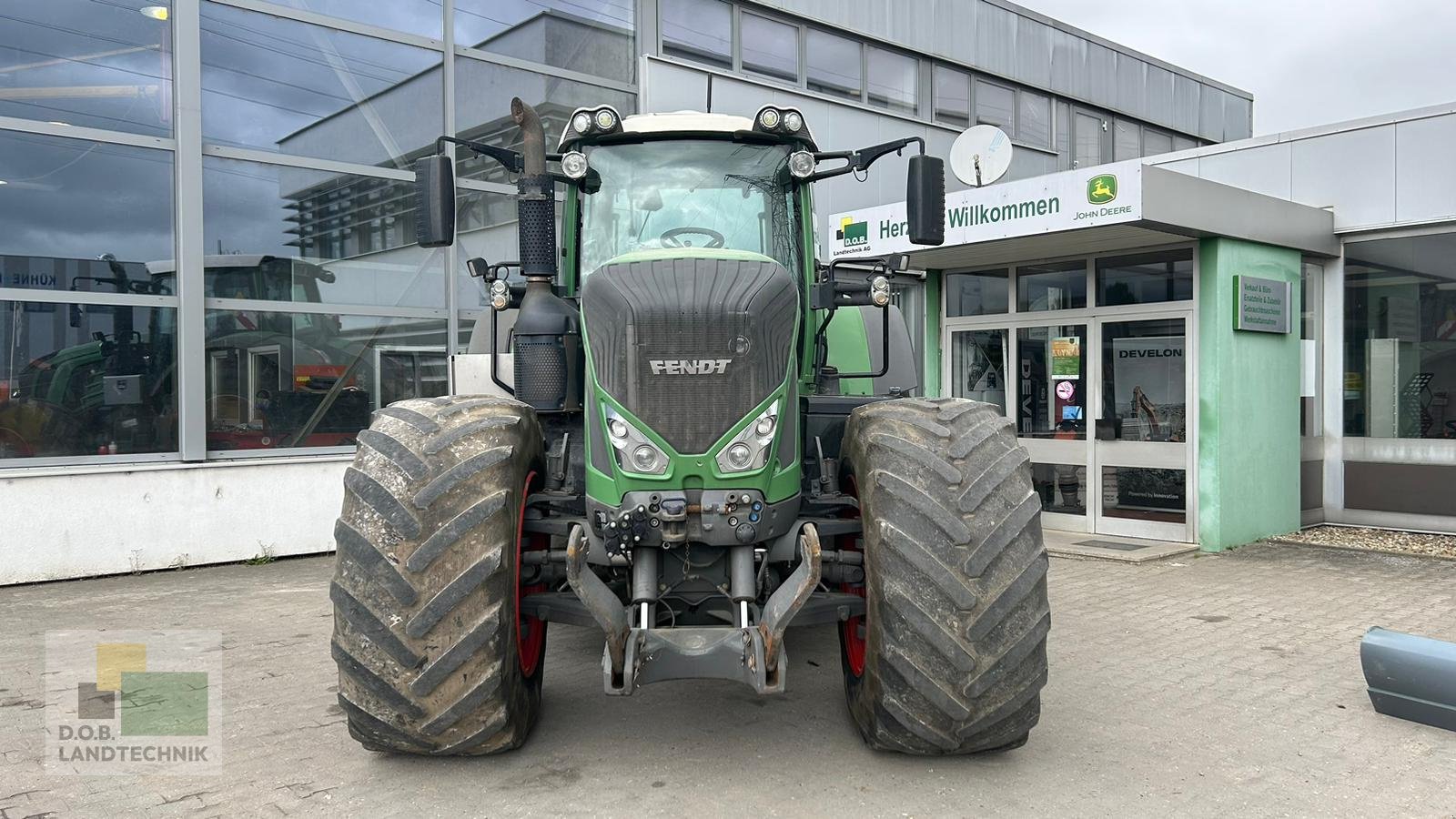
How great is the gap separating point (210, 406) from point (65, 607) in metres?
2.38

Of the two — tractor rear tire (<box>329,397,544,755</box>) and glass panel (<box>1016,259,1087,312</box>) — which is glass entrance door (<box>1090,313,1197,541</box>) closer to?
glass panel (<box>1016,259,1087,312</box>)

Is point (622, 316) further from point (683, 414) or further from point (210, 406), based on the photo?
point (210, 406)

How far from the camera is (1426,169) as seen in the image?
382 inches

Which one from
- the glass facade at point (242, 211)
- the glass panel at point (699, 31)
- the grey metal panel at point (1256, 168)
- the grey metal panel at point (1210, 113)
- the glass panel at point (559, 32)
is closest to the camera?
A: the glass facade at point (242, 211)

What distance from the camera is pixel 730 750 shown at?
4.20 meters

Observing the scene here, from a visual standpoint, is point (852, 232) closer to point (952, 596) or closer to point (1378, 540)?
point (1378, 540)

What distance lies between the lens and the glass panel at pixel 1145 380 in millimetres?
9719

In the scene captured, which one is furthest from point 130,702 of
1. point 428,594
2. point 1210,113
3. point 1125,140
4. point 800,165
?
point 1210,113

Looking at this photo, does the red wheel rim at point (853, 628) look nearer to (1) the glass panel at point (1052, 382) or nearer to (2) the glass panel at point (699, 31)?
(1) the glass panel at point (1052, 382)

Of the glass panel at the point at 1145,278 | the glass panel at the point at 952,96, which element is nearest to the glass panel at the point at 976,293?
the glass panel at the point at 1145,278

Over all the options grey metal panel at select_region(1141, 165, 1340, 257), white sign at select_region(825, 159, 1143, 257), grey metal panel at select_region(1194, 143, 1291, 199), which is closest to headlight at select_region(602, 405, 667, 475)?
white sign at select_region(825, 159, 1143, 257)

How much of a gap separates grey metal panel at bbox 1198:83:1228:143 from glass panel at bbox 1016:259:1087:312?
565 inches

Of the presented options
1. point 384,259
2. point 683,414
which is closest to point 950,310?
point 384,259

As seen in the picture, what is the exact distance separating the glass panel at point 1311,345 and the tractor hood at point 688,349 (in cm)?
877
